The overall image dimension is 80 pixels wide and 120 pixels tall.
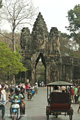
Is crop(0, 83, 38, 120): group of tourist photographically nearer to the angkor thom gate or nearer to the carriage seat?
the carriage seat

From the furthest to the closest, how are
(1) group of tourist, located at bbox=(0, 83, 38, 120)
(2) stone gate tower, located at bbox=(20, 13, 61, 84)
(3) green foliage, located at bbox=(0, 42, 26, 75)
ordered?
(2) stone gate tower, located at bbox=(20, 13, 61, 84) < (3) green foliage, located at bbox=(0, 42, 26, 75) < (1) group of tourist, located at bbox=(0, 83, 38, 120)

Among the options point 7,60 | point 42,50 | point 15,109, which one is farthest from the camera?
point 42,50

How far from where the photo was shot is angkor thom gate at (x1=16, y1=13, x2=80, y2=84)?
50.6m

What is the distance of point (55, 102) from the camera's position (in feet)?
43.3

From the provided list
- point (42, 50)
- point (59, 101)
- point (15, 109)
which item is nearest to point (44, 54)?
point (42, 50)

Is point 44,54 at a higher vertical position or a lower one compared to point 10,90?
higher

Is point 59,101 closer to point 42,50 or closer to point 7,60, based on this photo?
point 7,60

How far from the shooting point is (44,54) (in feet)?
166

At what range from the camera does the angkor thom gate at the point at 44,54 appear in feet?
166

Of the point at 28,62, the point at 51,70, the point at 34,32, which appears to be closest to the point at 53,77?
the point at 51,70

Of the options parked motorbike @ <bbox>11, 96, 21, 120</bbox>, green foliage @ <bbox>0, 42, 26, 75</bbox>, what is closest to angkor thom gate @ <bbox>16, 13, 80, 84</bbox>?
green foliage @ <bbox>0, 42, 26, 75</bbox>

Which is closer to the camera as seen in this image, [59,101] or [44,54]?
[59,101]

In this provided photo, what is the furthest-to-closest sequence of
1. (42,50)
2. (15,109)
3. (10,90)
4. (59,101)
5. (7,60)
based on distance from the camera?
(42,50), (7,60), (10,90), (59,101), (15,109)

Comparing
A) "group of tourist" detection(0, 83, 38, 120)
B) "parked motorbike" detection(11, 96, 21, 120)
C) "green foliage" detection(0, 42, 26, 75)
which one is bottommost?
"parked motorbike" detection(11, 96, 21, 120)
